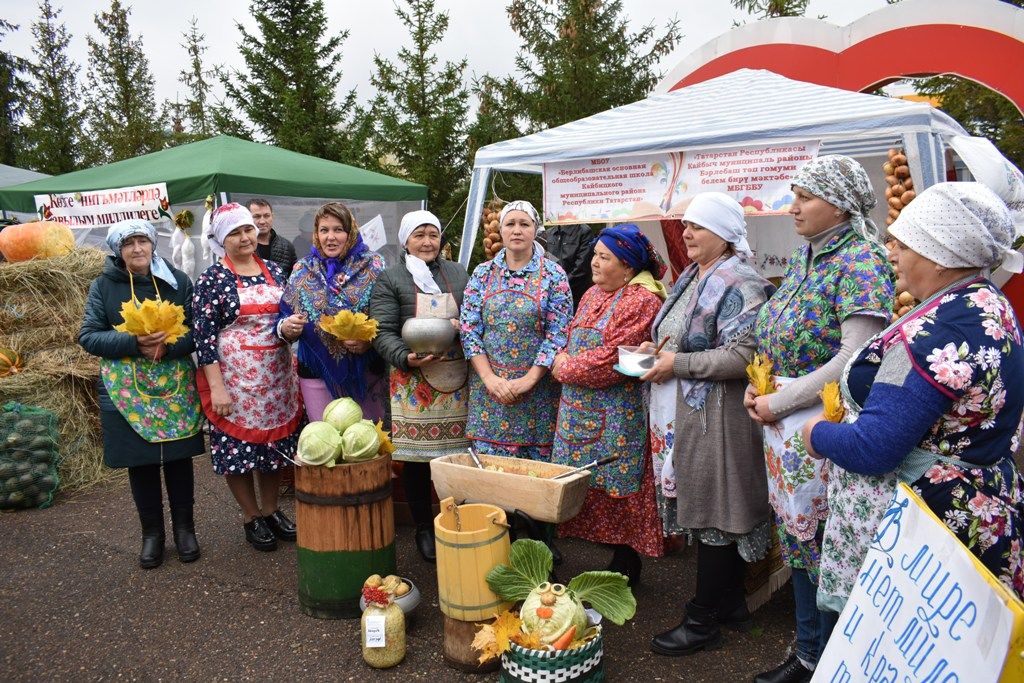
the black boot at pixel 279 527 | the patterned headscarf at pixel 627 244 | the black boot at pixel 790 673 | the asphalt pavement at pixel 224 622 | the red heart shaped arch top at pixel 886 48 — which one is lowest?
the asphalt pavement at pixel 224 622

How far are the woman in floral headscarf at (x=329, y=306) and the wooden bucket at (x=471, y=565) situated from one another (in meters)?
1.46

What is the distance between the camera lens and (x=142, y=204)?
7.80 metres

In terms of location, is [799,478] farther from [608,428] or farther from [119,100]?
[119,100]

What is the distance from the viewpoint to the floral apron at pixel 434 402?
4.12 meters

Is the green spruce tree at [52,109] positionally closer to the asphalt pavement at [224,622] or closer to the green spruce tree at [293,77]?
the green spruce tree at [293,77]

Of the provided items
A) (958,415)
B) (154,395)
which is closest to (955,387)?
(958,415)

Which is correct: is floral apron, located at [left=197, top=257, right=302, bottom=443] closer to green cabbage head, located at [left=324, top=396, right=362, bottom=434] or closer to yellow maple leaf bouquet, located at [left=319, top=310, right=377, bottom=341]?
yellow maple leaf bouquet, located at [left=319, top=310, right=377, bottom=341]

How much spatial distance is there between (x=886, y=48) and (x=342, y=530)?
660cm

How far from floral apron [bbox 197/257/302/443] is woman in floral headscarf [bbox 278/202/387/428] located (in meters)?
0.10

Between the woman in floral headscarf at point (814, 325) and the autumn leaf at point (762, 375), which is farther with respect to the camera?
the autumn leaf at point (762, 375)

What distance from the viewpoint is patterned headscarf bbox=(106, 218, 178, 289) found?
4.15 m

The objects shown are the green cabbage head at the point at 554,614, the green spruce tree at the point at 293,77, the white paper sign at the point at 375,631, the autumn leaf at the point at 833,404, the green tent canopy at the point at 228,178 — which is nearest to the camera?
the autumn leaf at the point at 833,404

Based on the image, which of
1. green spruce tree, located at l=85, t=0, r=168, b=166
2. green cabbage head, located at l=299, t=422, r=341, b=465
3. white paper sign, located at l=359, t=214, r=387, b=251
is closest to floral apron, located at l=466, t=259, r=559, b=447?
green cabbage head, located at l=299, t=422, r=341, b=465

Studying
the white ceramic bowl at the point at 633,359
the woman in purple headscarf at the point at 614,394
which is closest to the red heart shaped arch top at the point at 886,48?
the woman in purple headscarf at the point at 614,394
